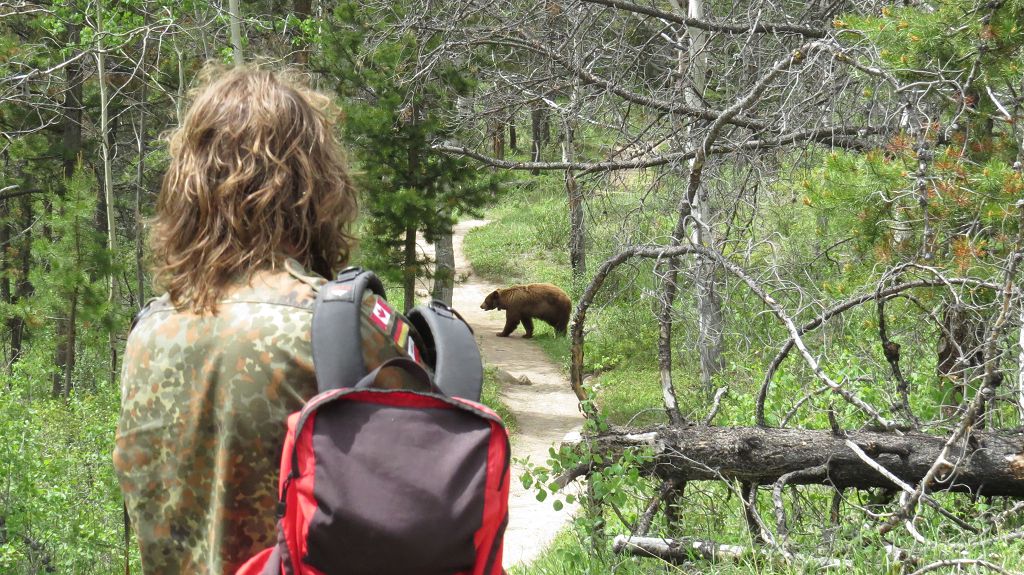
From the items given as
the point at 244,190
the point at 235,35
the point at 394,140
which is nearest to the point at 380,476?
the point at 244,190

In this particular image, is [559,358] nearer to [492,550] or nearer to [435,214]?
[435,214]

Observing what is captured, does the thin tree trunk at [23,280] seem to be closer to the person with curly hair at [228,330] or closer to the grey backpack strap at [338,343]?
the person with curly hair at [228,330]

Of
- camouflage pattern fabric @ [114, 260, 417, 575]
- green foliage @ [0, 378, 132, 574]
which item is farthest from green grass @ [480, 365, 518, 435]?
camouflage pattern fabric @ [114, 260, 417, 575]

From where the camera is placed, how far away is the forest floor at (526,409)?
819 cm

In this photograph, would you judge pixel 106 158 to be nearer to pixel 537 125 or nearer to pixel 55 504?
pixel 55 504

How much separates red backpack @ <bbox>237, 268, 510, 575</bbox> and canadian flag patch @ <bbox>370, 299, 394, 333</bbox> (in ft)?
0.19

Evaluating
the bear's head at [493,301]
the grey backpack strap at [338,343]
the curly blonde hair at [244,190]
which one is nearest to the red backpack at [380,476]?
the grey backpack strap at [338,343]

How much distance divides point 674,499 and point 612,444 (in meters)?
0.56

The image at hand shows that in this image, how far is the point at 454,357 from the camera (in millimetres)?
1739

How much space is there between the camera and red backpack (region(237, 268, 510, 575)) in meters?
1.52

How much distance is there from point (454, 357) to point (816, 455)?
3179 mm

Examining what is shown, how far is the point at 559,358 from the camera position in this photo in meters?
17.6

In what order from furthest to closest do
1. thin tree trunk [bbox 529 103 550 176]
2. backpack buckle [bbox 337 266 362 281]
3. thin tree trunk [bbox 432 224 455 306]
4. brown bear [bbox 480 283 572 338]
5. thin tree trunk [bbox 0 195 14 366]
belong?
brown bear [bbox 480 283 572 338], thin tree trunk [bbox 0 195 14 366], thin tree trunk [bbox 432 224 455 306], thin tree trunk [bbox 529 103 550 176], backpack buckle [bbox 337 266 362 281]

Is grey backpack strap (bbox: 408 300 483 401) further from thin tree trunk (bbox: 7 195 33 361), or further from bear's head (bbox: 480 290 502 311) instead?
bear's head (bbox: 480 290 502 311)
